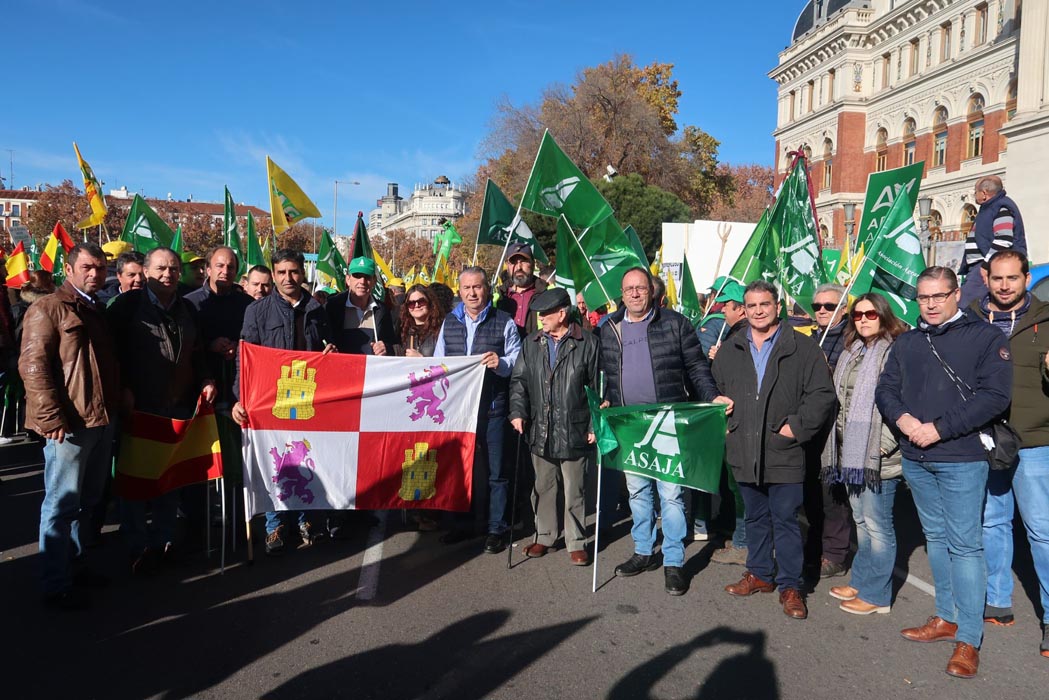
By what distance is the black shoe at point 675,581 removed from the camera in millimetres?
4871

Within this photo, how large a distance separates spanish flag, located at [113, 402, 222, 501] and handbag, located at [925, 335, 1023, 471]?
4717mm

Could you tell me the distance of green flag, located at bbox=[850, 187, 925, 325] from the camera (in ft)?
17.1

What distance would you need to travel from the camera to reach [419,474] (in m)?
5.62

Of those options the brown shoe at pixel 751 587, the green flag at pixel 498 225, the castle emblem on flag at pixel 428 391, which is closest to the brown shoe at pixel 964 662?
the brown shoe at pixel 751 587

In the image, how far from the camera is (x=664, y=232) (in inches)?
789

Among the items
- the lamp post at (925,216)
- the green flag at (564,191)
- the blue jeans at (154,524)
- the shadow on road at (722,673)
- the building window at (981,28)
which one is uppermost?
the building window at (981,28)

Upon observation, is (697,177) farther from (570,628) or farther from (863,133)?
(570,628)

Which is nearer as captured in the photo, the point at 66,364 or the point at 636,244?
the point at 66,364

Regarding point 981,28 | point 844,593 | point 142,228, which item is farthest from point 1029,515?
point 981,28

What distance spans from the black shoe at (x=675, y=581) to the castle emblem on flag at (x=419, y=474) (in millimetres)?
1836

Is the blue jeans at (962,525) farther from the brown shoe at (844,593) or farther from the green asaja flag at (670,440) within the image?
the green asaja flag at (670,440)

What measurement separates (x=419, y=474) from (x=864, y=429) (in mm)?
3117

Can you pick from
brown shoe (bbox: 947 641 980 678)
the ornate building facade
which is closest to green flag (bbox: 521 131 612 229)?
brown shoe (bbox: 947 641 980 678)

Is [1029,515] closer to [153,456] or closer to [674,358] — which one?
[674,358]
